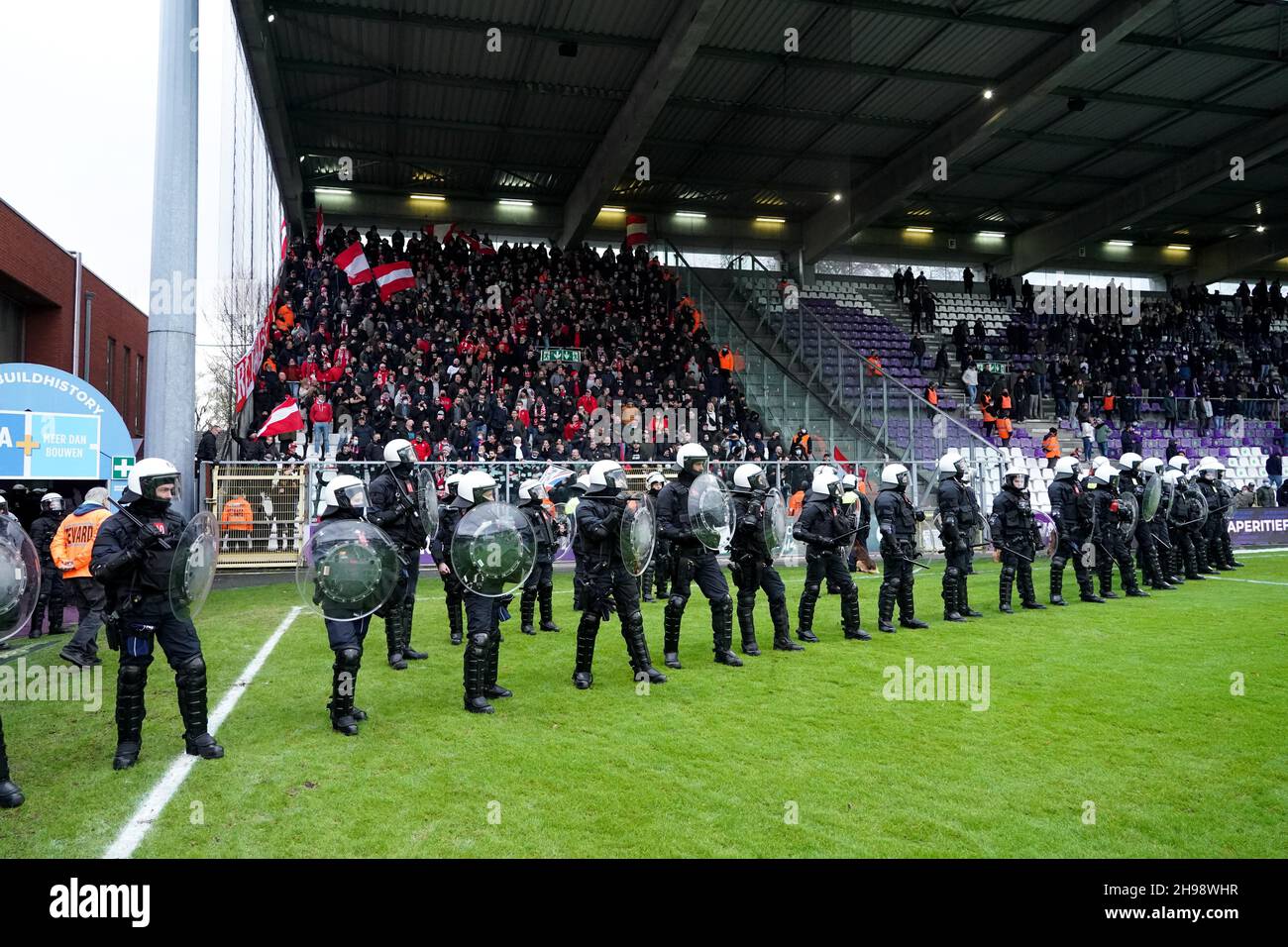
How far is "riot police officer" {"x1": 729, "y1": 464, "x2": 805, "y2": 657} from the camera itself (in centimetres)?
1004

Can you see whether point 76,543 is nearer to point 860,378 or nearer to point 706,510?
point 706,510

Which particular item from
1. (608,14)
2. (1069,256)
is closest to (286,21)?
(608,14)

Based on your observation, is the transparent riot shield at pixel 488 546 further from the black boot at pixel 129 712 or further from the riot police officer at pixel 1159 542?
the riot police officer at pixel 1159 542

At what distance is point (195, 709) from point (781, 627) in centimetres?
619

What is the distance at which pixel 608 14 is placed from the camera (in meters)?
20.2

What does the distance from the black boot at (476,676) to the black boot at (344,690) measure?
0.96 m

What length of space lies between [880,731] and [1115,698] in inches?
97.7

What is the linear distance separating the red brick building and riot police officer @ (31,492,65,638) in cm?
1351

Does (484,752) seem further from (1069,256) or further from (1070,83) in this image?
(1069,256)

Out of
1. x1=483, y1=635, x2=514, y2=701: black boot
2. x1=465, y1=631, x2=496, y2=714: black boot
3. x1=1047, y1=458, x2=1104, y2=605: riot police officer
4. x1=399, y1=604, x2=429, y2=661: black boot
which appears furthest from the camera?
x1=1047, y1=458, x2=1104, y2=605: riot police officer

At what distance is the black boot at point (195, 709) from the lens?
632cm

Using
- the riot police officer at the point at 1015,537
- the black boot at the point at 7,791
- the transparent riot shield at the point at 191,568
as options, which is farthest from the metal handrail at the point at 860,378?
the black boot at the point at 7,791

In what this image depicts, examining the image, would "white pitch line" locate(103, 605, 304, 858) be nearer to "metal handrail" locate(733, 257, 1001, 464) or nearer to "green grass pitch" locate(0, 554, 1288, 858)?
"green grass pitch" locate(0, 554, 1288, 858)

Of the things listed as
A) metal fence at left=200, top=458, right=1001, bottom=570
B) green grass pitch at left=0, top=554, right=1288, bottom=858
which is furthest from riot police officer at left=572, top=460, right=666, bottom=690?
metal fence at left=200, top=458, right=1001, bottom=570
